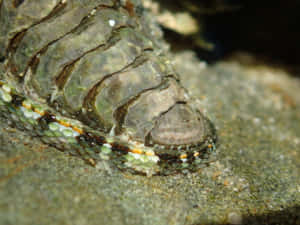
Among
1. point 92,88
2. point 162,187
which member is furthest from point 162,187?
point 92,88

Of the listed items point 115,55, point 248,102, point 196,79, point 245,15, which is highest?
point 115,55

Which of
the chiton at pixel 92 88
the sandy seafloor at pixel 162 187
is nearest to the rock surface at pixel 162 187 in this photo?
the sandy seafloor at pixel 162 187

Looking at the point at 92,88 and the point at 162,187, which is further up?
the point at 92,88

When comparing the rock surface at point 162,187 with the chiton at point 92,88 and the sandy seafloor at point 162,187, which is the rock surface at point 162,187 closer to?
the sandy seafloor at point 162,187

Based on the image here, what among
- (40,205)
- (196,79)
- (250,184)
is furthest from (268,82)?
(40,205)

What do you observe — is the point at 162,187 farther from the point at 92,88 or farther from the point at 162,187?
the point at 92,88

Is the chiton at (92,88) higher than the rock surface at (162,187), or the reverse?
the chiton at (92,88)

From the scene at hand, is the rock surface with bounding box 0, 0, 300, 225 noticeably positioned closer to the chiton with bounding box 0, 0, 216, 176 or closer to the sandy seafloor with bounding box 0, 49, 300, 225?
the sandy seafloor with bounding box 0, 49, 300, 225

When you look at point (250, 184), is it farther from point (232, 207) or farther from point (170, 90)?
point (170, 90)

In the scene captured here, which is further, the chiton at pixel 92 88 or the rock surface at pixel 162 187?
the chiton at pixel 92 88
